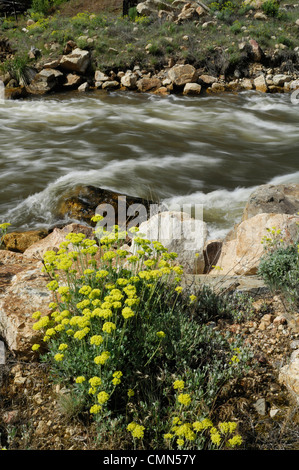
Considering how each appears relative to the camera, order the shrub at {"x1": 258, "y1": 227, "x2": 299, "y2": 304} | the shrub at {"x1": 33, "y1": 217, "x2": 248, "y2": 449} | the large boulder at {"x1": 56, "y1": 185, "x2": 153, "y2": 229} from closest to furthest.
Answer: the shrub at {"x1": 33, "y1": 217, "x2": 248, "y2": 449} < the shrub at {"x1": 258, "y1": 227, "x2": 299, "y2": 304} < the large boulder at {"x1": 56, "y1": 185, "x2": 153, "y2": 229}

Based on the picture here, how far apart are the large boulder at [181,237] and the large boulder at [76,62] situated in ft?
44.7

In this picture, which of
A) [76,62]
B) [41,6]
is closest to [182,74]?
[76,62]

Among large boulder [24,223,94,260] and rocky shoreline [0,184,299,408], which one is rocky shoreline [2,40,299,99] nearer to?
rocky shoreline [0,184,299,408]

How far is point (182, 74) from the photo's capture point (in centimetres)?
1509

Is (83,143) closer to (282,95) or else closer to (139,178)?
(139,178)

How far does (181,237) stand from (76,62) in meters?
14.0

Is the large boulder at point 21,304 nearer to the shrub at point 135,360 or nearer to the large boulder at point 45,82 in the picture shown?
the shrub at point 135,360

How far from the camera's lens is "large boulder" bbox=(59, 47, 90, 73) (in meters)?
15.7

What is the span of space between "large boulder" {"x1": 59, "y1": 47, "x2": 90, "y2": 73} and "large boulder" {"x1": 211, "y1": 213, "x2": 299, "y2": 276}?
13844 mm

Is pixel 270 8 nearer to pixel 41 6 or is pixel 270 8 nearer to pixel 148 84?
pixel 148 84

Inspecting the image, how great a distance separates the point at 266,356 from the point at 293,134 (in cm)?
942

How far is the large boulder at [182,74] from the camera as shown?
14984mm

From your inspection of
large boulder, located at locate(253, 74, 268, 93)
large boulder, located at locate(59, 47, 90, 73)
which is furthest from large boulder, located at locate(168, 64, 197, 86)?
large boulder, located at locate(59, 47, 90, 73)
